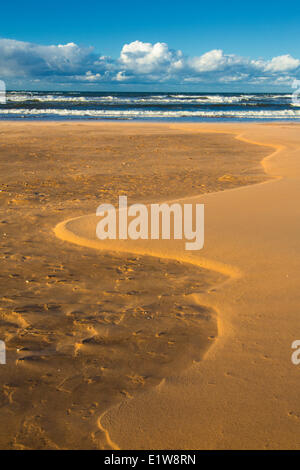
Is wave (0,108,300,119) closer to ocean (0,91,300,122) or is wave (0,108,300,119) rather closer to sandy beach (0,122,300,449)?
ocean (0,91,300,122)

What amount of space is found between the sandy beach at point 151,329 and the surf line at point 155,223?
139 millimetres

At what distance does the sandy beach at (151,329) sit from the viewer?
2.06 m

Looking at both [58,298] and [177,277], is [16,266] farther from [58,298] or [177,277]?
[177,277]

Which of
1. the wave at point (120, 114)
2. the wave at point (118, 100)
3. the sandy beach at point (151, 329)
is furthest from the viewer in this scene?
the wave at point (118, 100)

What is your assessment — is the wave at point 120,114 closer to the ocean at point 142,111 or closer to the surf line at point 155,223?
the ocean at point 142,111

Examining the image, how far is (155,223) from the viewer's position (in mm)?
5121

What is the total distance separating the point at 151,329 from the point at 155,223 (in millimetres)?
2363

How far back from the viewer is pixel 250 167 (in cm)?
992

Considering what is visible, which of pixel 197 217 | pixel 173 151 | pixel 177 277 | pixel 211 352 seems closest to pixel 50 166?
pixel 173 151

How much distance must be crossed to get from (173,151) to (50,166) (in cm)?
438

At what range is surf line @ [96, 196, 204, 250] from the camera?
4707mm

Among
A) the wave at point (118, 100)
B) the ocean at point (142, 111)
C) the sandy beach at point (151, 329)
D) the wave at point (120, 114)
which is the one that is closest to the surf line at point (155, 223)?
the sandy beach at point (151, 329)

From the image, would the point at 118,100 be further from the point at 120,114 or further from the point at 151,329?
the point at 151,329

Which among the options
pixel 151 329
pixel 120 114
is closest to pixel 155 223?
pixel 151 329
